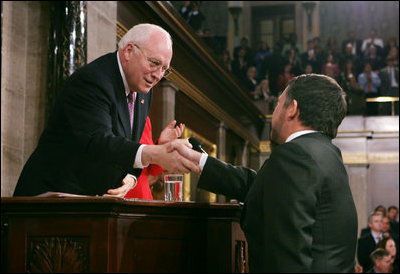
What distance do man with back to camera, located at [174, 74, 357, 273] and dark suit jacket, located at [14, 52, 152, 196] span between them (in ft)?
2.36

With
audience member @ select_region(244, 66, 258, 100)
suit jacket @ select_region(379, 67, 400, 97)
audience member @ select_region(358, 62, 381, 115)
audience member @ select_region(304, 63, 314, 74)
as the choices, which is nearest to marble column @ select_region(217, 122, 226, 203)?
audience member @ select_region(244, 66, 258, 100)

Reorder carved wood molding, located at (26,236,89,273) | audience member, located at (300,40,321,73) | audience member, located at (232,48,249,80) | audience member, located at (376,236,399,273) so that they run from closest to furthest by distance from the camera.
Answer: carved wood molding, located at (26,236,89,273)
audience member, located at (376,236,399,273)
audience member, located at (232,48,249,80)
audience member, located at (300,40,321,73)

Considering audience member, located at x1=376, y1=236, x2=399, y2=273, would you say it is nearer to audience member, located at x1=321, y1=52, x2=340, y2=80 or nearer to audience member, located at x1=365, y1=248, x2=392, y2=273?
audience member, located at x1=365, y1=248, x2=392, y2=273

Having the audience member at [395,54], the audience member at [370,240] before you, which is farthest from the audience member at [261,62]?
the audience member at [370,240]

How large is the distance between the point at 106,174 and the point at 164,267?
71 centimetres

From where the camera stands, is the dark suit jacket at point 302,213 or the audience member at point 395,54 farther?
the audience member at point 395,54

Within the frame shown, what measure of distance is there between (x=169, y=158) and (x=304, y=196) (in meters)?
0.80

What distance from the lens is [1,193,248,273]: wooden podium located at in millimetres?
2751

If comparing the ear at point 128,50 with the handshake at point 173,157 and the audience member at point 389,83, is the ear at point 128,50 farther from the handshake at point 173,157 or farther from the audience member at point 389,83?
the audience member at point 389,83

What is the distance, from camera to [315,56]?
16.5 m

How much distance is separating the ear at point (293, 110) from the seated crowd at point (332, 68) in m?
11.9

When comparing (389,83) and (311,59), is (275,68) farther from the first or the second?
(389,83)

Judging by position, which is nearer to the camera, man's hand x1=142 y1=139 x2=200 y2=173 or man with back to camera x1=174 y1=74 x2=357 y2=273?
man with back to camera x1=174 y1=74 x2=357 y2=273

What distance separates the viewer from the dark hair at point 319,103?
113 inches
